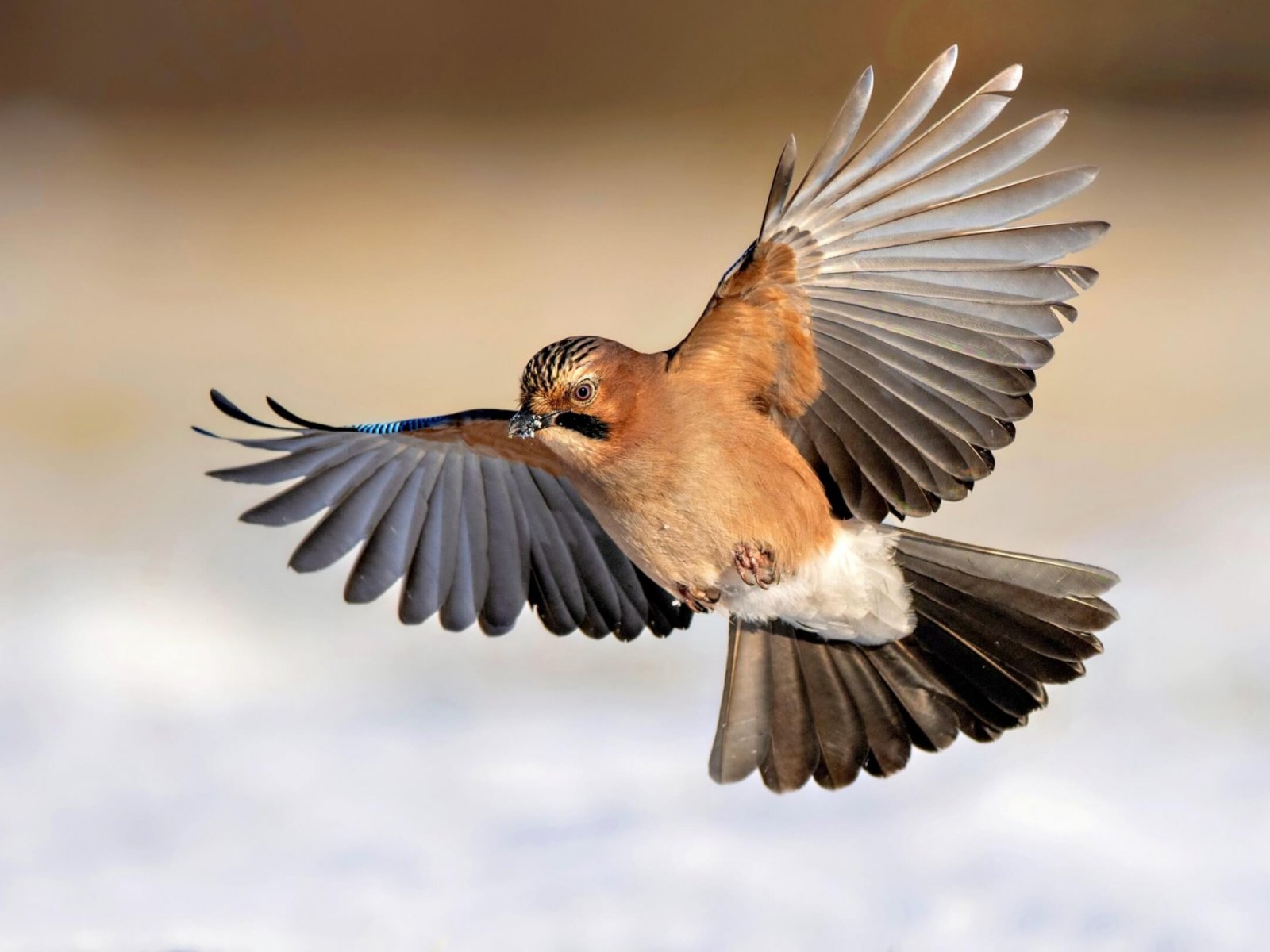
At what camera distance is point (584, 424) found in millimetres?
2949

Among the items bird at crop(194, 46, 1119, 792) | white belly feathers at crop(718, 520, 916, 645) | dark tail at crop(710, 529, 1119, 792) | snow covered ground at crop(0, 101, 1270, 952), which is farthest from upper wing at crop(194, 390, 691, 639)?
snow covered ground at crop(0, 101, 1270, 952)

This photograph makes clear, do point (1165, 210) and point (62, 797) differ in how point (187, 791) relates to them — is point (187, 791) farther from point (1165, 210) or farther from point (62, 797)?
point (1165, 210)

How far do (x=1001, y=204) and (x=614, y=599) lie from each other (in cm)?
141

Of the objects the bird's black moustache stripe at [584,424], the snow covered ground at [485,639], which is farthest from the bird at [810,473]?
the snow covered ground at [485,639]

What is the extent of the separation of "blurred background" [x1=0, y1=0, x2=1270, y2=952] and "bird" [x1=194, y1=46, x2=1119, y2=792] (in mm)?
547

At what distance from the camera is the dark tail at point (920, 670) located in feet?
10.6

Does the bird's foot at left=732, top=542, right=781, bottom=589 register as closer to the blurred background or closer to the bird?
the bird

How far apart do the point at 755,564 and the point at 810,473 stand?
0.22 metres

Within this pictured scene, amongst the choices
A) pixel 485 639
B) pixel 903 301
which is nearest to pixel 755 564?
pixel 903 301

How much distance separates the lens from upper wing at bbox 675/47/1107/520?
2.61 metres

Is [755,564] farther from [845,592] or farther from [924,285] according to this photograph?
[924,285]

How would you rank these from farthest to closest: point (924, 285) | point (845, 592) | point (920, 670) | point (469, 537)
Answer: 1. point (469, 537)
2. point (920, 670)
3. point (845, 592)
4. point (924, 285)

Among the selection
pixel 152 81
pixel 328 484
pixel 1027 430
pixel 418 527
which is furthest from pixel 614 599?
pixel 152 81

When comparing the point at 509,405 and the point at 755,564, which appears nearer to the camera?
the point at 755,564
